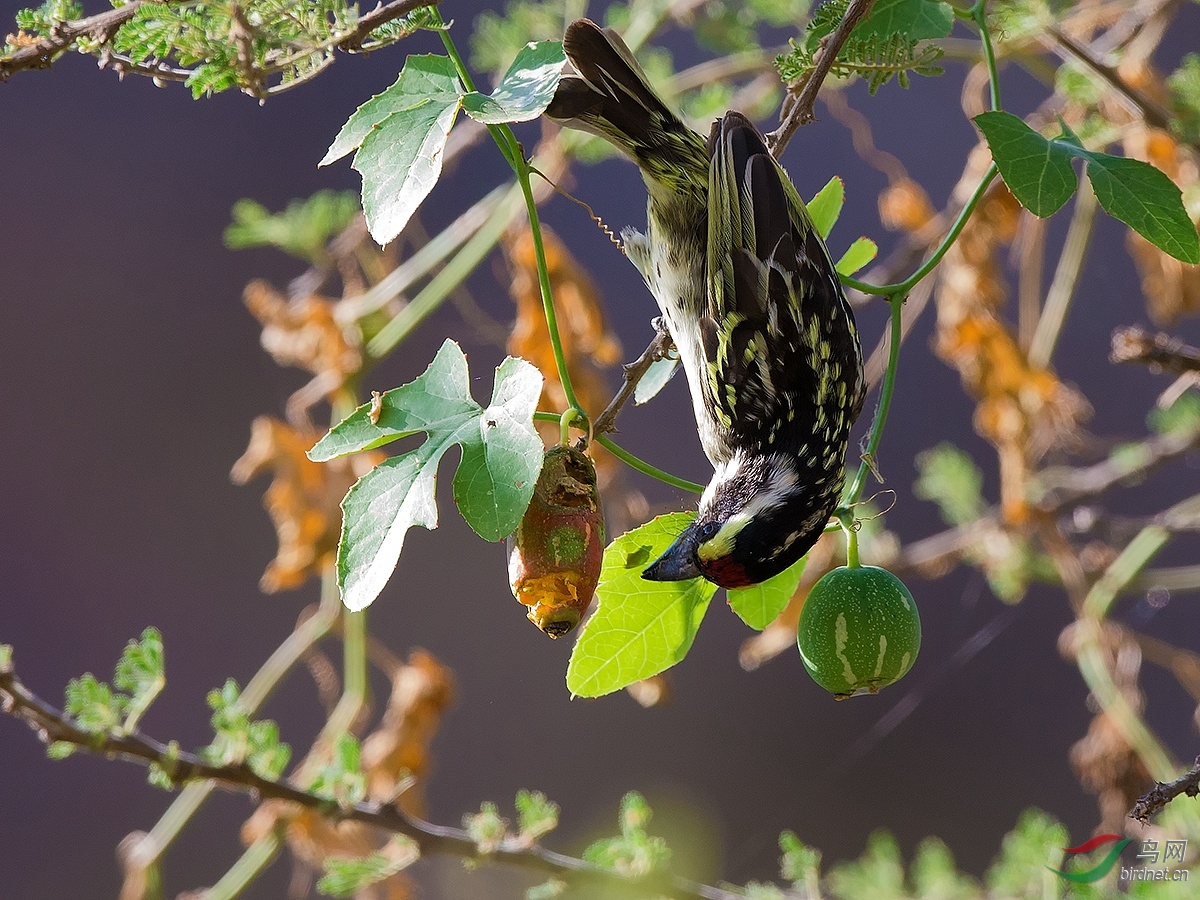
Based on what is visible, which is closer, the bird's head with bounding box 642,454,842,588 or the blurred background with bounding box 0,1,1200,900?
the bird's head with bounding box 642,454,842,588

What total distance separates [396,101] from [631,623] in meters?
0.58

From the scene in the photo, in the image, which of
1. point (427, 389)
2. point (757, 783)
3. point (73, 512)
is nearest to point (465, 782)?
point (757, 783)

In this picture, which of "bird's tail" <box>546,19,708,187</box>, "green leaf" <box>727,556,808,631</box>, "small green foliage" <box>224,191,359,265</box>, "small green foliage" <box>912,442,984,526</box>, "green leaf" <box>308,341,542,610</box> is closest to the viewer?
"green leaf" <box>308,341,542,610</box>

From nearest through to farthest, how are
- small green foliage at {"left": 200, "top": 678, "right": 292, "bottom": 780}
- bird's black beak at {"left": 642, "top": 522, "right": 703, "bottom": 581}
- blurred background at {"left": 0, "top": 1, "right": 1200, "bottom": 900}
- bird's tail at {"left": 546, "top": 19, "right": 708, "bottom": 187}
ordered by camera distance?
bird's black beak at {"left": 642, "top": 522, "right": 703, "bottom": 581} < small green foliage at {"left": 200, "top": 678, "right": 292, "bottom": 780} < bird's tail at {"left": 546, "top": 19, "right": 708, "bottom": 187} < blurred background at {"left": 0, "top": 1, "right": 1200, "bottom": 900}

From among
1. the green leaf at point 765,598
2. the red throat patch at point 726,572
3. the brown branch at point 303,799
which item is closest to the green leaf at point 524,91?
the red throat patch at point 726,572

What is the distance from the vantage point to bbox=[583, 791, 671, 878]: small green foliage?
64.3 inches

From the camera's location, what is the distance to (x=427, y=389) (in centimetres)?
106

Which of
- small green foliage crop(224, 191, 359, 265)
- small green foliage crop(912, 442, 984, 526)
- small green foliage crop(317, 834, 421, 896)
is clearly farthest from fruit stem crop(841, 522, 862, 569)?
small green foliage crop(912, 442, 984, 526)

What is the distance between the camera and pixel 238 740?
145cm

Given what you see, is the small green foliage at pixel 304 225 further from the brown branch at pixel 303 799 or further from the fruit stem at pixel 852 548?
the fruit stem at pixel 852 548

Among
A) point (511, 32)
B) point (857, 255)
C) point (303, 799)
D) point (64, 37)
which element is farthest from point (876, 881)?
point (64, 37)

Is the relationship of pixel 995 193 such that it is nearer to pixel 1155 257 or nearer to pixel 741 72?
pixel 1155 257

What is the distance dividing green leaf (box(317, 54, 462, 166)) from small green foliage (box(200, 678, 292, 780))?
74 cm

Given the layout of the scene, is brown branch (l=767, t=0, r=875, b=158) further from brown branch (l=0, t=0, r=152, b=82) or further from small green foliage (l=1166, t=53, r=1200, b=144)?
small green foliage (l=1166, t=53, r=1200, b=144)
